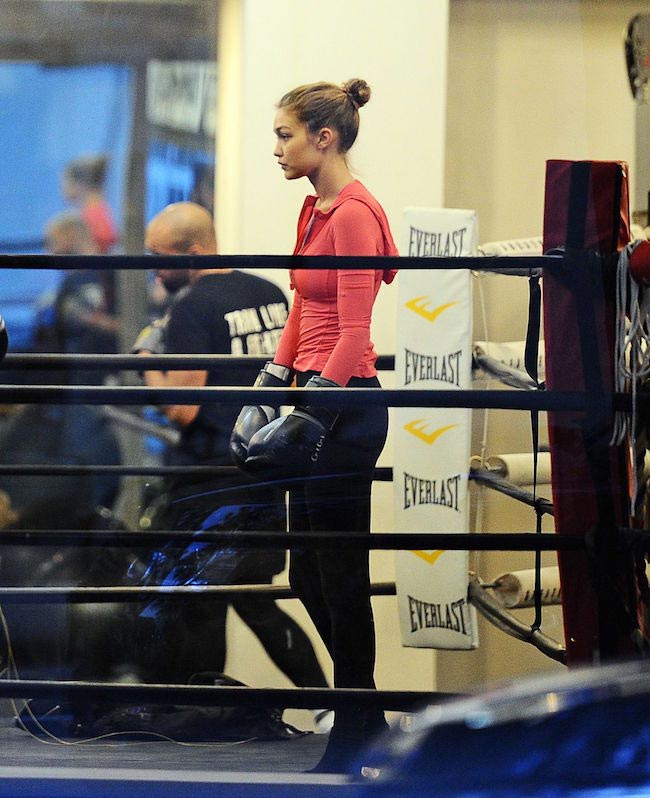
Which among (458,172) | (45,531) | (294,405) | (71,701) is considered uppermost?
(458,172)

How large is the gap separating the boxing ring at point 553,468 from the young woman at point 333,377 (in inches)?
0.9

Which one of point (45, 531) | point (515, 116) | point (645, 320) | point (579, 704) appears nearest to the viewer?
point (579, 704)

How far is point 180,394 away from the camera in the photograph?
4.40 feet

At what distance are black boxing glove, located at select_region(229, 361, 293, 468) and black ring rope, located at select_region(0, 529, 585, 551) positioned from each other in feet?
0.32

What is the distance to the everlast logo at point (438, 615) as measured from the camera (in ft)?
4.62

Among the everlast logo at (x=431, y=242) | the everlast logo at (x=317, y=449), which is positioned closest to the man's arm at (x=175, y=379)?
the everlast logo at (x=317, y=449)

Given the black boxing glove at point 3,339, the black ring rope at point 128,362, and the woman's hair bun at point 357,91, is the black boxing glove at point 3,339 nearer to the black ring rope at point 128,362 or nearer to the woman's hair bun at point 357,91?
the black ring rope at point 128,362

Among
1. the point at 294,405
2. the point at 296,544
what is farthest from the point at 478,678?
the point at 294,405

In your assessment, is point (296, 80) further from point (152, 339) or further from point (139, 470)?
→ point (139, 470)

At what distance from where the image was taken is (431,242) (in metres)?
1.47

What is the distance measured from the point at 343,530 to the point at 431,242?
1.33 feet

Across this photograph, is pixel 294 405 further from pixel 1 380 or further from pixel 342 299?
pixel 1 380

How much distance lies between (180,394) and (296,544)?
230 millimetres

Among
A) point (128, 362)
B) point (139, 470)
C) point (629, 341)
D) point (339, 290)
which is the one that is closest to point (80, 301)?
point (128, 362)
